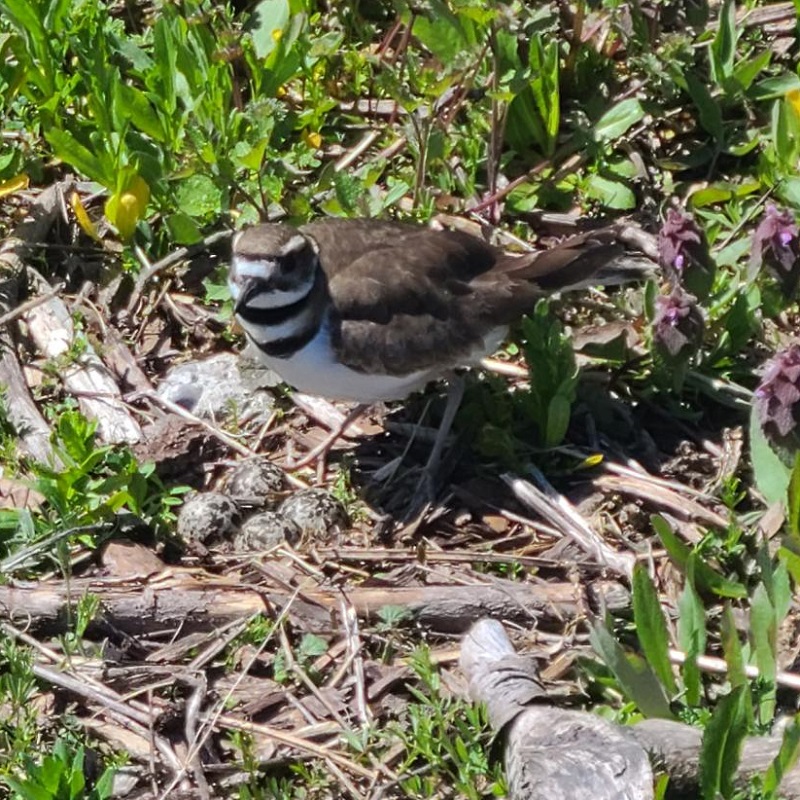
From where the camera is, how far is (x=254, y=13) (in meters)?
7.63

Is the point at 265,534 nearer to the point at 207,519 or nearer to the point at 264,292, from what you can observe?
the point at 207,519

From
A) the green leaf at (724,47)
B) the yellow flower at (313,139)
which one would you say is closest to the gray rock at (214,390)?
the yellow flower at (313,139)

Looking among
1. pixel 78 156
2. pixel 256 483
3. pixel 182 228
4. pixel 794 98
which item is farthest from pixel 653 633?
pixel 78 156

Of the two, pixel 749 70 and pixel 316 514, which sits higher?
pixel 749 70

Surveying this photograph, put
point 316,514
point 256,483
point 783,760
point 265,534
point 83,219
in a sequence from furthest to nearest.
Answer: point 83,219 < point 256,483 < point 316,514 < point 265,534 < point 783,760

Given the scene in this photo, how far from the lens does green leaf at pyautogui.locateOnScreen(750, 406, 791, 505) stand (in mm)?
5516

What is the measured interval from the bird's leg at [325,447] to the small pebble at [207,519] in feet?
1.50

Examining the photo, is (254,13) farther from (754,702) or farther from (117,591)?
(754,702)

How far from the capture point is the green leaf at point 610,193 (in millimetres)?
7176

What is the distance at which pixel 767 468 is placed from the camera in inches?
219

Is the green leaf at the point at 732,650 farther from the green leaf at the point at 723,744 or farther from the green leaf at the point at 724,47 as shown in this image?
the green leaf at the point at 724,47

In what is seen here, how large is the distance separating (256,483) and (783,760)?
2.53m

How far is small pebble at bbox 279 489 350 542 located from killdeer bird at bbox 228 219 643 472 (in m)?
0.32

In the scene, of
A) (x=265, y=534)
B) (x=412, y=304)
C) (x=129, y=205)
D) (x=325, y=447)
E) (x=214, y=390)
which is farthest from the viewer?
(x=129, y=205)
